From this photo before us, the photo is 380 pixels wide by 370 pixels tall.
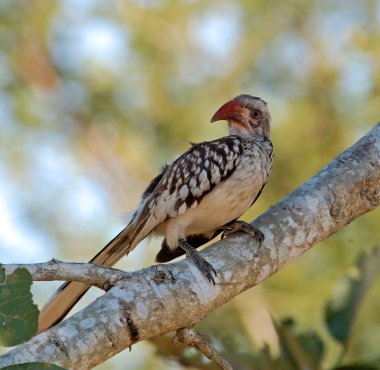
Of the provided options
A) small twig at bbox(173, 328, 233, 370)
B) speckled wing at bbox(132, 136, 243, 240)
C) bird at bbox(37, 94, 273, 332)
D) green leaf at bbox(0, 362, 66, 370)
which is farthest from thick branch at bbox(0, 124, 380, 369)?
speckled wing at bbox(132, 136, 243, 240)

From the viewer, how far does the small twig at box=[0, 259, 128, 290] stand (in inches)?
89.4

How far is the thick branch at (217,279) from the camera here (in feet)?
6.97

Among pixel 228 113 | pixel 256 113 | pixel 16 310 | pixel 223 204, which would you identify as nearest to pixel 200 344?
pixel 16 310

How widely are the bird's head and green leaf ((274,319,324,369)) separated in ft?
5.32

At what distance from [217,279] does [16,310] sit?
2.81 feet

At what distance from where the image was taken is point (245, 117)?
415 centimetres

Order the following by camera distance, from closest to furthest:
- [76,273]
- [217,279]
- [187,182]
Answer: [76,273] < [217,279] < [187,182]

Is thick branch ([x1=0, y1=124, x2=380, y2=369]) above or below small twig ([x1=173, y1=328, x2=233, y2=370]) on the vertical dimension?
above

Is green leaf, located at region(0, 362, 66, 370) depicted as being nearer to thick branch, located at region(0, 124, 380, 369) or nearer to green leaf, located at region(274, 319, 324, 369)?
thick branch, located at region(0, 124, 380, 369)

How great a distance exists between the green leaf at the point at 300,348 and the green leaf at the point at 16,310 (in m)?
1.01

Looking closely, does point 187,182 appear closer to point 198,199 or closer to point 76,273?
point 198,199

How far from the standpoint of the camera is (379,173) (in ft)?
9.95

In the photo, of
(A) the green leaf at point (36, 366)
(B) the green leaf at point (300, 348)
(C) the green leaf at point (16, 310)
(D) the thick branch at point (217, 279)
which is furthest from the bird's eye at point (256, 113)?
(A) the green leaf at point (36, 366)

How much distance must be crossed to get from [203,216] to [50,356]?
1645 mm
